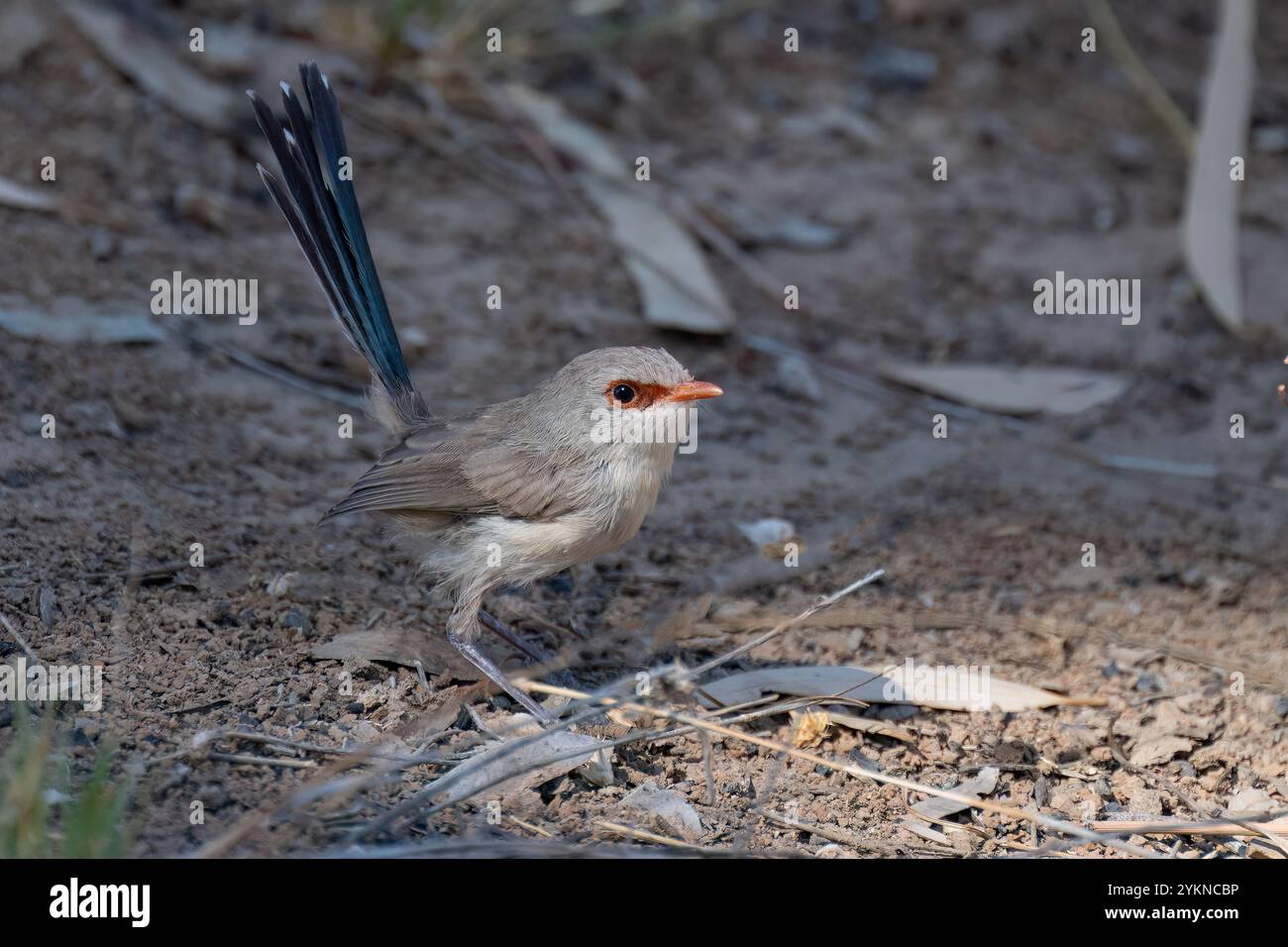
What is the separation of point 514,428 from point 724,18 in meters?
6.26

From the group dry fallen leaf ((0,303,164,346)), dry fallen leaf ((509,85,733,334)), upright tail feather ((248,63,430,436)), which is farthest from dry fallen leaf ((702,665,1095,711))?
dry fallen leaf ((0,303,164,346))

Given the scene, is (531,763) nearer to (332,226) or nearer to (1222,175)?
(332,226)

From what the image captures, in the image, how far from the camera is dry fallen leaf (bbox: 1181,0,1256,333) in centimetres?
771

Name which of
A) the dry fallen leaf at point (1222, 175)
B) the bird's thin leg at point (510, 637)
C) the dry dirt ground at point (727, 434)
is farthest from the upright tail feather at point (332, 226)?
the dry fallen leaf at point (1222, 175)

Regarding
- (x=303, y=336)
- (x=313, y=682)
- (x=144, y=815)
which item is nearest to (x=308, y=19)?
(x=303, y=336)

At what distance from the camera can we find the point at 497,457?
4.76m

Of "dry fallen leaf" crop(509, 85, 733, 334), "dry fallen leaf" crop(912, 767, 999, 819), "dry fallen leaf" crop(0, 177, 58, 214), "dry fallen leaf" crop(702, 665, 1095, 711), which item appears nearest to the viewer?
"dry fallen leaf" crop(912, 767, 999, 819)

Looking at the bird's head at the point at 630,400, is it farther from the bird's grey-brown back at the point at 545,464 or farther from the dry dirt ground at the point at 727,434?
the dry dirt ground at the point at 727,434

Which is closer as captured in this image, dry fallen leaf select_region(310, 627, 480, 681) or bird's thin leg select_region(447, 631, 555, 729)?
bird's thin leg select_region(447, 631, 555, 729)

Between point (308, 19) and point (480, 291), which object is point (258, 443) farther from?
point (308, 19)

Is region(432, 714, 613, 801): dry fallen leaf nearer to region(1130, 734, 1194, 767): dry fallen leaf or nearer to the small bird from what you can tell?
the small bird

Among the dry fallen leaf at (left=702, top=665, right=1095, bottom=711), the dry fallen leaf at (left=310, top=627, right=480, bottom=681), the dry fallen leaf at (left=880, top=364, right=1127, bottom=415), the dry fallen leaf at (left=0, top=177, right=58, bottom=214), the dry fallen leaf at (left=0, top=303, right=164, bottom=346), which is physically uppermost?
the dry fallen leaf at (left=0, top=177, right=58, bottom=214)

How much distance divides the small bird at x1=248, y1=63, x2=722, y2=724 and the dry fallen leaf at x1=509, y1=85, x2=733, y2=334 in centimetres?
246

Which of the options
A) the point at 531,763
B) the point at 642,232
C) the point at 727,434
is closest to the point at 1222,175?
the point at 642,232
